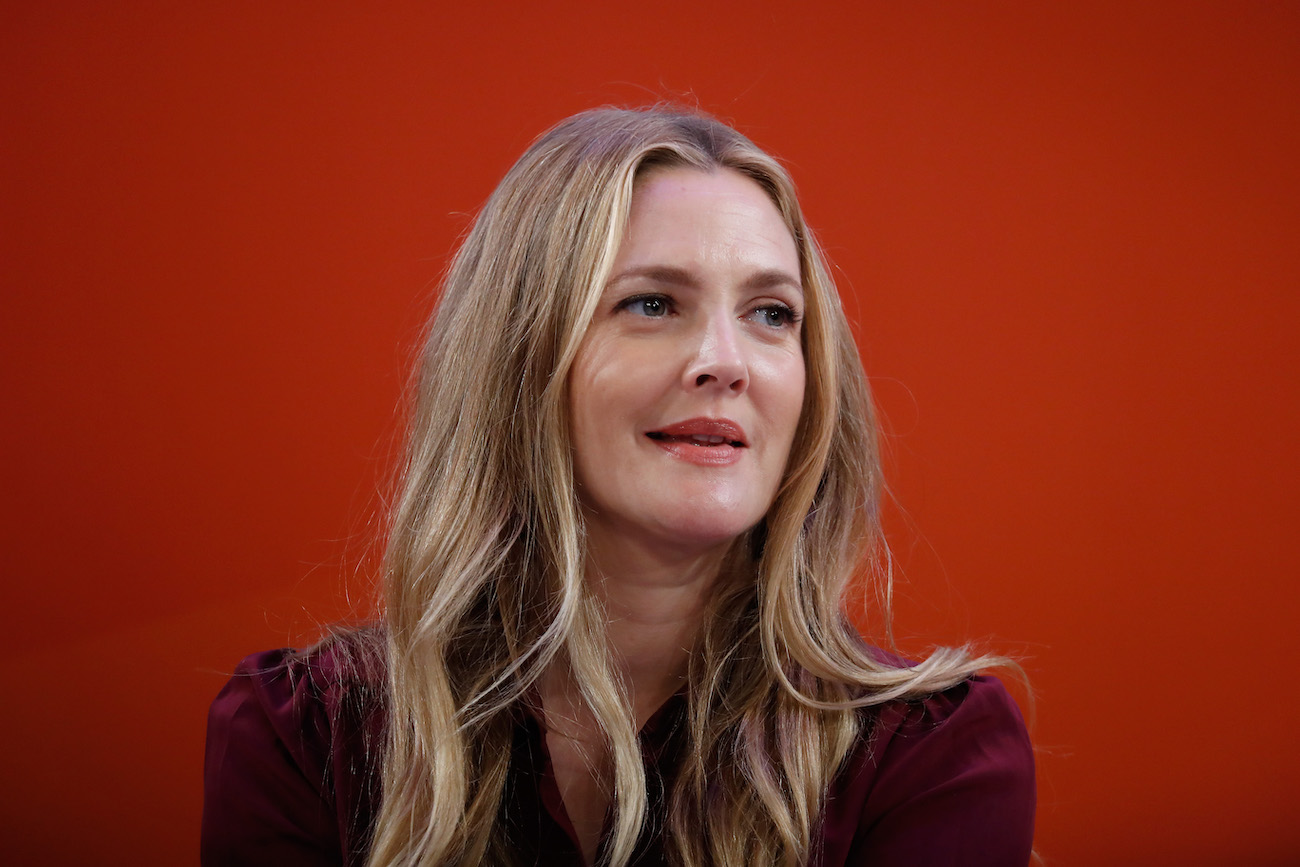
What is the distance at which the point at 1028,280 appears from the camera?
1987 millimetres

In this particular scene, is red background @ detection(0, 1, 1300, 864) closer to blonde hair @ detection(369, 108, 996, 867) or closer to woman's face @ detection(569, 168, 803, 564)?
blonde hair @ detection(369, 108, 996, 867)

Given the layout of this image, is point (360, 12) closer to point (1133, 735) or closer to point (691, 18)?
point (691, 18)

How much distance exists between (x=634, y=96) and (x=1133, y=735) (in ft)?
5.14

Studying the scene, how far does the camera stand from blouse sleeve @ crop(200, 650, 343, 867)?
122cm

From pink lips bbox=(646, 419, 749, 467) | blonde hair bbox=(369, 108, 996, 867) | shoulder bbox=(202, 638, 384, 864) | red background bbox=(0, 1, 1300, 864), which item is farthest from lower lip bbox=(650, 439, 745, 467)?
red background bbox=(0, 1, 1300, 864)

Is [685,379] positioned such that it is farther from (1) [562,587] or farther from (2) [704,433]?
(1) [562,587]

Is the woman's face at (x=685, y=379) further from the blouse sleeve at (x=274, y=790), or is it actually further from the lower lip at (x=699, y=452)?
the blouse sleeve at (x=274, y=790)

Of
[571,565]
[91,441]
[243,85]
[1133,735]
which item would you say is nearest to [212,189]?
[243,85]

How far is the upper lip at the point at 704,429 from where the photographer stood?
110 cm

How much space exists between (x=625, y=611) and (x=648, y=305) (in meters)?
0.36

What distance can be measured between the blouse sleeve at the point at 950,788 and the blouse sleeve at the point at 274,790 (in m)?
0.62

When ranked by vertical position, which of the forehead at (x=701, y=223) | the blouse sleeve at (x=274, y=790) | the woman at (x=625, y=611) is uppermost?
the forehead at (x=701, y=223)

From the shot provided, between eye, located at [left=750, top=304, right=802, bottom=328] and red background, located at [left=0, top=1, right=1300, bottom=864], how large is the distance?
75 centimetres

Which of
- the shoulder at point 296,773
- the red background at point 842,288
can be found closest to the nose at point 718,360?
the shoulder at point 296,773
